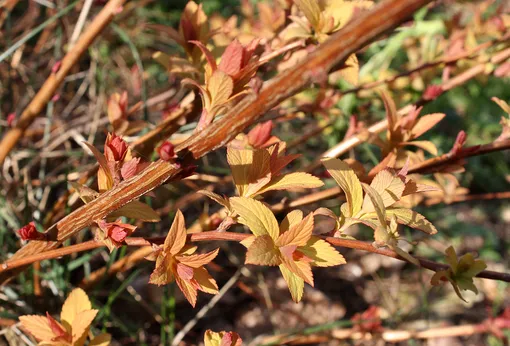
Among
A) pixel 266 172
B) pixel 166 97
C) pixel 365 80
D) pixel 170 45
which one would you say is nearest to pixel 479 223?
pixel 365 80

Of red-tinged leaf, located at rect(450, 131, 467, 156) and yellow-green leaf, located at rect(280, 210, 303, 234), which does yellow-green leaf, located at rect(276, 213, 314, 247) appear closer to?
yellow-green leaf, located at rect(280, 210, 303, 234)

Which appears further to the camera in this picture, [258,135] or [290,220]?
[258,135]

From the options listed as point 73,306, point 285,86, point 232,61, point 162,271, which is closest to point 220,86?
point 232,61

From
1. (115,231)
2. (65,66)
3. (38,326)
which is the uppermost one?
(65,66)

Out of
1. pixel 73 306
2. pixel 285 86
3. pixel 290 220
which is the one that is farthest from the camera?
pixel 73 306

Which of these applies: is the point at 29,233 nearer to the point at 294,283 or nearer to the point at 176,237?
the point at 176,237

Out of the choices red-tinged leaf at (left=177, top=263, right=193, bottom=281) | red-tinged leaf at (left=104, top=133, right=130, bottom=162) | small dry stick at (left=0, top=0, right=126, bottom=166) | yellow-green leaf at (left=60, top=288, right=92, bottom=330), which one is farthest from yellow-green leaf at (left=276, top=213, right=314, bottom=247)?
small dry stick at (left=0, top=0, right=126, bottom=166)

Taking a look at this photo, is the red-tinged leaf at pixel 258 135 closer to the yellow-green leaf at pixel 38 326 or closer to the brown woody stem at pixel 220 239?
the brown woody stem at pixel 220 239
